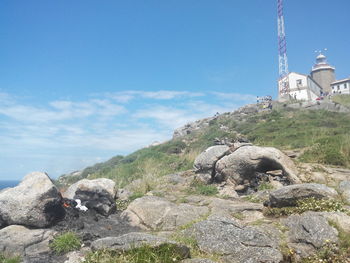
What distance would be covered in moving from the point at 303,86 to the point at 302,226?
63.6m

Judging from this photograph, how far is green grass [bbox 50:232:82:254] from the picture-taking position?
714cm

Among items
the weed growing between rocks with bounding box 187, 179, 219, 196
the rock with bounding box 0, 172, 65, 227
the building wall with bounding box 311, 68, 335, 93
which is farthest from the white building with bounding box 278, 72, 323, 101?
the rock with bounding box 0, 172, 65, 227

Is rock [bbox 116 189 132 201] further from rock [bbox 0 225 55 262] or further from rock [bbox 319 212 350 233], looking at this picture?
rock [bbox 319 212 350 233]

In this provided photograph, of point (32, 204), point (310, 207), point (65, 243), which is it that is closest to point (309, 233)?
point (310, 207)

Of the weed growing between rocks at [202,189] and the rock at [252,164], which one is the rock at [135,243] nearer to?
the weed growing between rocks at [202,189]

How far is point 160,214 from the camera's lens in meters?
8.96

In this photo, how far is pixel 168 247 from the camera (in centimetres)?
503

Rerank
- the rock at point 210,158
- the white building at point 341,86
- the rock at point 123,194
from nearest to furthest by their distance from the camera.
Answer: the rock at point 123,194 < the rock at point 210,158 < the white building at point 341,86

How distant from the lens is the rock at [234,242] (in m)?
5.48

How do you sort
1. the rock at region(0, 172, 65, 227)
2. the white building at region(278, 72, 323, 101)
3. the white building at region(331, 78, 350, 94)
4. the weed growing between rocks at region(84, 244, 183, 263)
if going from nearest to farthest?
1. the weed growing between rocks at region(84, 244, 183, 263)
2. the rock at region(0, 172, 65, 227)
3. the white building at region(278, 72, 323, 101)
4. the white building at region(331, 78, 350, 94)

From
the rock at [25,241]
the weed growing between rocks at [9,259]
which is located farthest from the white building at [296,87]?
the weed growing between rocks at [9,259]

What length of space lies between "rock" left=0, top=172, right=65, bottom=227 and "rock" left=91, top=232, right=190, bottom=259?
147 inches

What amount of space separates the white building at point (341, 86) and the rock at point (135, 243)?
80.3 m

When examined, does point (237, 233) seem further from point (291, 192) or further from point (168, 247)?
point (291, 192)
